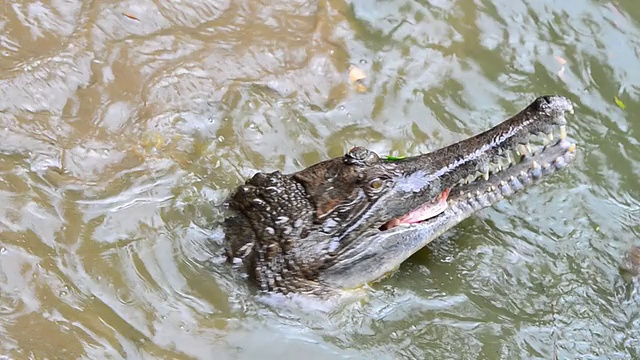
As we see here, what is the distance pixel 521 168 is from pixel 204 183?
2.25 meters

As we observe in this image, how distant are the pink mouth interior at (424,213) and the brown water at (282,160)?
0.48 metres

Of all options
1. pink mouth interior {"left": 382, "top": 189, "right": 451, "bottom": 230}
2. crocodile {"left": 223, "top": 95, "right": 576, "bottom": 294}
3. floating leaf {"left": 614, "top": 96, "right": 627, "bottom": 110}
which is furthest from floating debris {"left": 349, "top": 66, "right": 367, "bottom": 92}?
floating leaf {"left": 614, "top": 96, "right": 627, "bottom": 110}

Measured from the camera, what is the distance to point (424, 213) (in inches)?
185

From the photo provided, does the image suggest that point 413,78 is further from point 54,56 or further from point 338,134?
point 54,56

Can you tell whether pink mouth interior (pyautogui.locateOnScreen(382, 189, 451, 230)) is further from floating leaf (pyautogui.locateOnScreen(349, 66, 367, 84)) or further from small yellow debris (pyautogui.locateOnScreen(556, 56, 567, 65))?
small yellow debris (pyautogui.locateOnScreen(556, 56, 567, 65))

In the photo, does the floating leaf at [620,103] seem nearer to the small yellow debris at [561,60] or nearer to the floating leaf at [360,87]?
the small yellow debris at [561,60]

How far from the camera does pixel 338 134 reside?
575cm

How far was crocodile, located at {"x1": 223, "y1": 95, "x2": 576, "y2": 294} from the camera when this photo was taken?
14.9 ft

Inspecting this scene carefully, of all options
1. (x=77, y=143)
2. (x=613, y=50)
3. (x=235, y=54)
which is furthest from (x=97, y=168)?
(x=613, y=50)

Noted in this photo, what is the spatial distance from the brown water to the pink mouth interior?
481mm

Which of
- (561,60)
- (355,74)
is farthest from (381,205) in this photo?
(561,60)

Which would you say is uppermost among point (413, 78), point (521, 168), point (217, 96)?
point (521, 168)

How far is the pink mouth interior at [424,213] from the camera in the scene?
15.3 ft

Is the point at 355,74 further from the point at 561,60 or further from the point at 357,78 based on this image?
the point at 561,60
